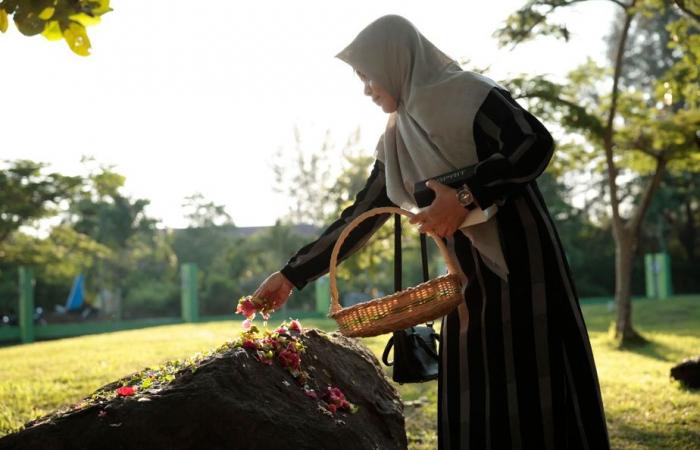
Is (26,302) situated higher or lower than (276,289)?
lower

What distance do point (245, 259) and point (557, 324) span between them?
2451 centimetres

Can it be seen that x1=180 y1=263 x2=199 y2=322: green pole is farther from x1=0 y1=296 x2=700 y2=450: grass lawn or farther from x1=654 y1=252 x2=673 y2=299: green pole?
x1=654 y1=252 x2=673 y2=299: green pole

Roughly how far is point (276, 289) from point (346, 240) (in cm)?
31

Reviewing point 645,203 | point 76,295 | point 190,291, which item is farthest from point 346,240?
point 76,295

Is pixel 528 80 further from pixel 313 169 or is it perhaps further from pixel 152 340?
pixel 313 169

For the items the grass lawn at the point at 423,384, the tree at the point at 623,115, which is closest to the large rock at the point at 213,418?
the grass lawn at the point at 423,384

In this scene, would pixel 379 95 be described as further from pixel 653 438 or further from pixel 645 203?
pixel 645 203

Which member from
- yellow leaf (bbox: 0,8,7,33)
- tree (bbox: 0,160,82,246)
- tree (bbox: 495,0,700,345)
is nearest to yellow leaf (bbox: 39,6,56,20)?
yellow leaf (bbox: 0,8,7,33)

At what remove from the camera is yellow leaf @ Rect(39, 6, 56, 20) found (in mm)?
2096

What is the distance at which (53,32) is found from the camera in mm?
2139

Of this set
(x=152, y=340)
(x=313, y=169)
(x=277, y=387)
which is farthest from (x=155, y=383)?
(x=313, y=169)

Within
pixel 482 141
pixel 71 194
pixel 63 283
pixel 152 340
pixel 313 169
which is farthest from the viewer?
pixel 313 169

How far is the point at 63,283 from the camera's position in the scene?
25062mm

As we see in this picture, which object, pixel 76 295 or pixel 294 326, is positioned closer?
pixel 294 326
